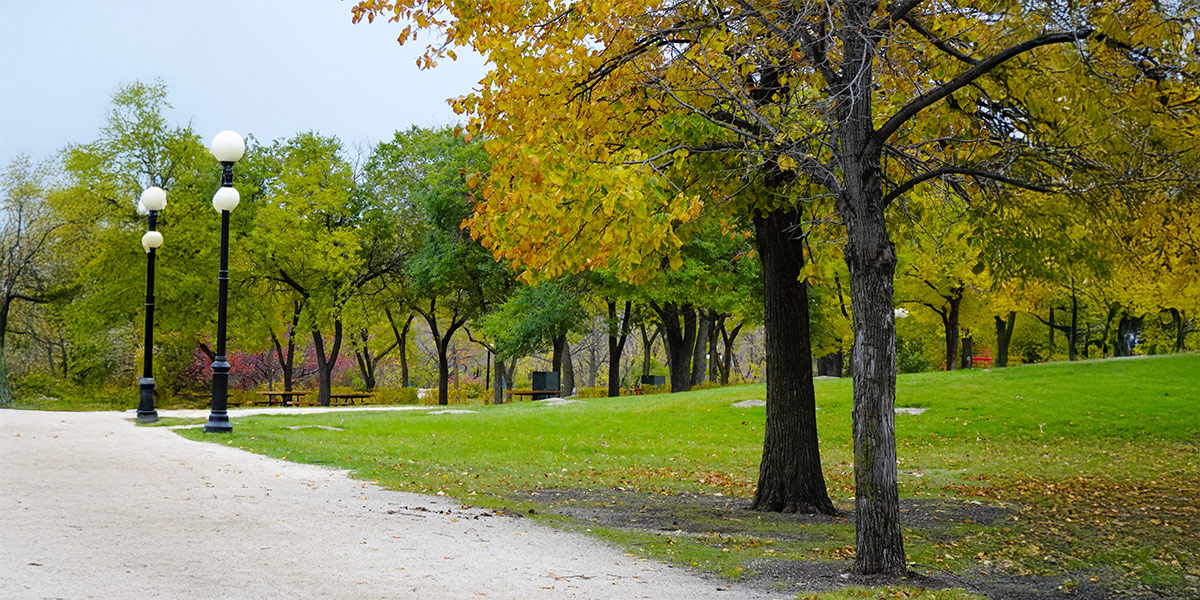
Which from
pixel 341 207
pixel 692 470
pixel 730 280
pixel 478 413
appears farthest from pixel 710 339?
pixel 692 470

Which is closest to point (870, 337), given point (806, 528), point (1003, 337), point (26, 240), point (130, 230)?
point (806, 528)

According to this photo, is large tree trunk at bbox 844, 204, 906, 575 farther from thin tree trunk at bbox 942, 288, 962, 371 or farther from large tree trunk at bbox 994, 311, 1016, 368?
large tree trunk at bbox 994, 311, 1016, 368

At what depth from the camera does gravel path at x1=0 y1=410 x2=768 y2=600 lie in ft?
18.5

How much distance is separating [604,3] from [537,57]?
766 millimetres

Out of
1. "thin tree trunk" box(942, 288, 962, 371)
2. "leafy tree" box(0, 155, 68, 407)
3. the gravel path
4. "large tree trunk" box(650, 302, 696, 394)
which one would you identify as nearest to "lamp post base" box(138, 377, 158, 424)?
the gravel path

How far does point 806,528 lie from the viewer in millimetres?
9234

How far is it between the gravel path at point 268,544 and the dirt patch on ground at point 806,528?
0.87 m

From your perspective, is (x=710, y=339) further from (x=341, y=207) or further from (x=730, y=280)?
(x=341, y=207)

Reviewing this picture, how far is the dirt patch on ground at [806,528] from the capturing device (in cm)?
656

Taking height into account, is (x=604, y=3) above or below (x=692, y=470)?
above

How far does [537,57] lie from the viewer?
8.41 meters

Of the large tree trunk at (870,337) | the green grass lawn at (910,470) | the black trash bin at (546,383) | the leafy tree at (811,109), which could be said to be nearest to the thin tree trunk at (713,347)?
the black trash bin at (546,383)

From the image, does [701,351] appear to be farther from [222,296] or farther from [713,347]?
[222,296]

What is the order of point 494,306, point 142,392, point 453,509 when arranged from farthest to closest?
point 494,306 < point 142,392 < point 453,509
